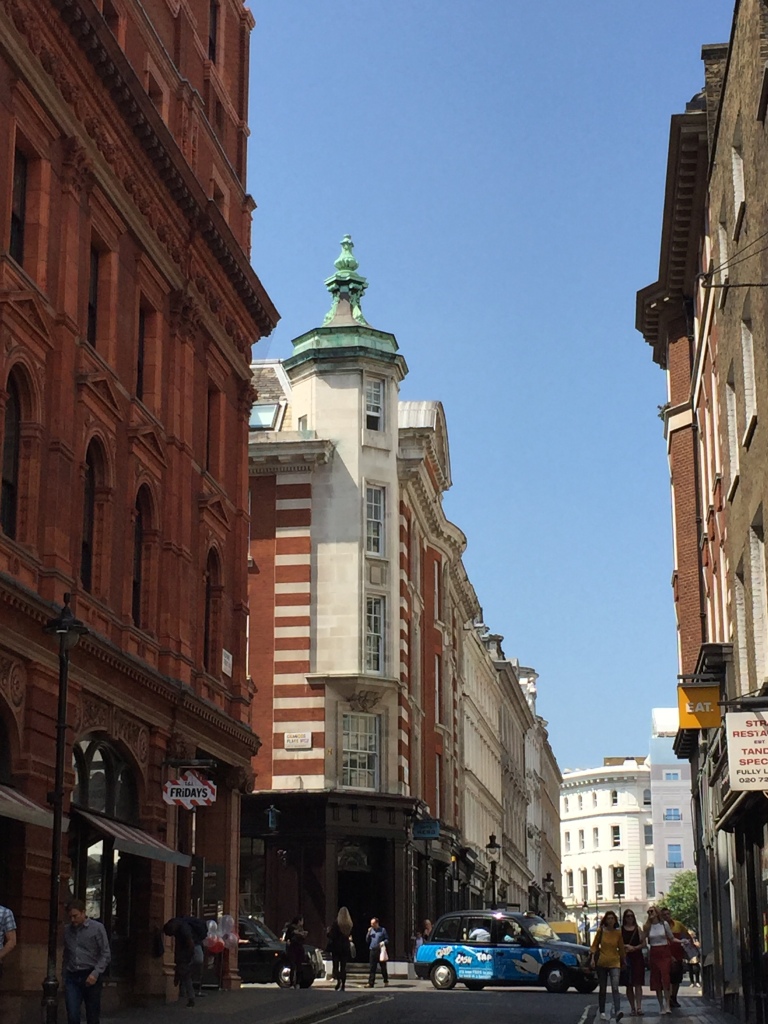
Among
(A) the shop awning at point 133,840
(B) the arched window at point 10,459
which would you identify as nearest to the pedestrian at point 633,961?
(A) the shop awning at point 133,840

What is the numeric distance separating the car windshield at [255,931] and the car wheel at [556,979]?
264 inches

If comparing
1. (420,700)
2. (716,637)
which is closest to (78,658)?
(716,637)

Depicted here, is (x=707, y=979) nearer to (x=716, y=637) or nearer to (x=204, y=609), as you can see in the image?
(x=716, y=637)

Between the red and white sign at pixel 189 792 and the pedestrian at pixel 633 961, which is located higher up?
the red and white sign at pixel 189 792

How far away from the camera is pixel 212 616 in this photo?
35.1 m

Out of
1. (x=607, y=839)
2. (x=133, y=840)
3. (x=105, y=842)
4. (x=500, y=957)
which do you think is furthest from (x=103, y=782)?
(x=607, y=839)

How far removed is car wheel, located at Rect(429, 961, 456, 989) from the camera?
38.1 meters

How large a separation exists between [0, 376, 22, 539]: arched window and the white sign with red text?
11.0m

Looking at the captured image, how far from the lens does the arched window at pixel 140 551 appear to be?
2997cm

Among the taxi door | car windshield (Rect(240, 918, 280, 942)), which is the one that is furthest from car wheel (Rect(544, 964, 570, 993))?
car windshield (Rect(240, 918, 280, 942))

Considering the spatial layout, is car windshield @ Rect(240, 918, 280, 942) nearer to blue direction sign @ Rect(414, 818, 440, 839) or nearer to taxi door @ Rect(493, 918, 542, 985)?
taxi door @ Rect(493, 918, 542, 985)

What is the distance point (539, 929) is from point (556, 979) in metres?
1.59

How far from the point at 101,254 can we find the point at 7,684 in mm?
9492

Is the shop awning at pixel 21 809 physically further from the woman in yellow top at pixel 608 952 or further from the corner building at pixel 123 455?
the woman in yellow top at pixel 608 952
